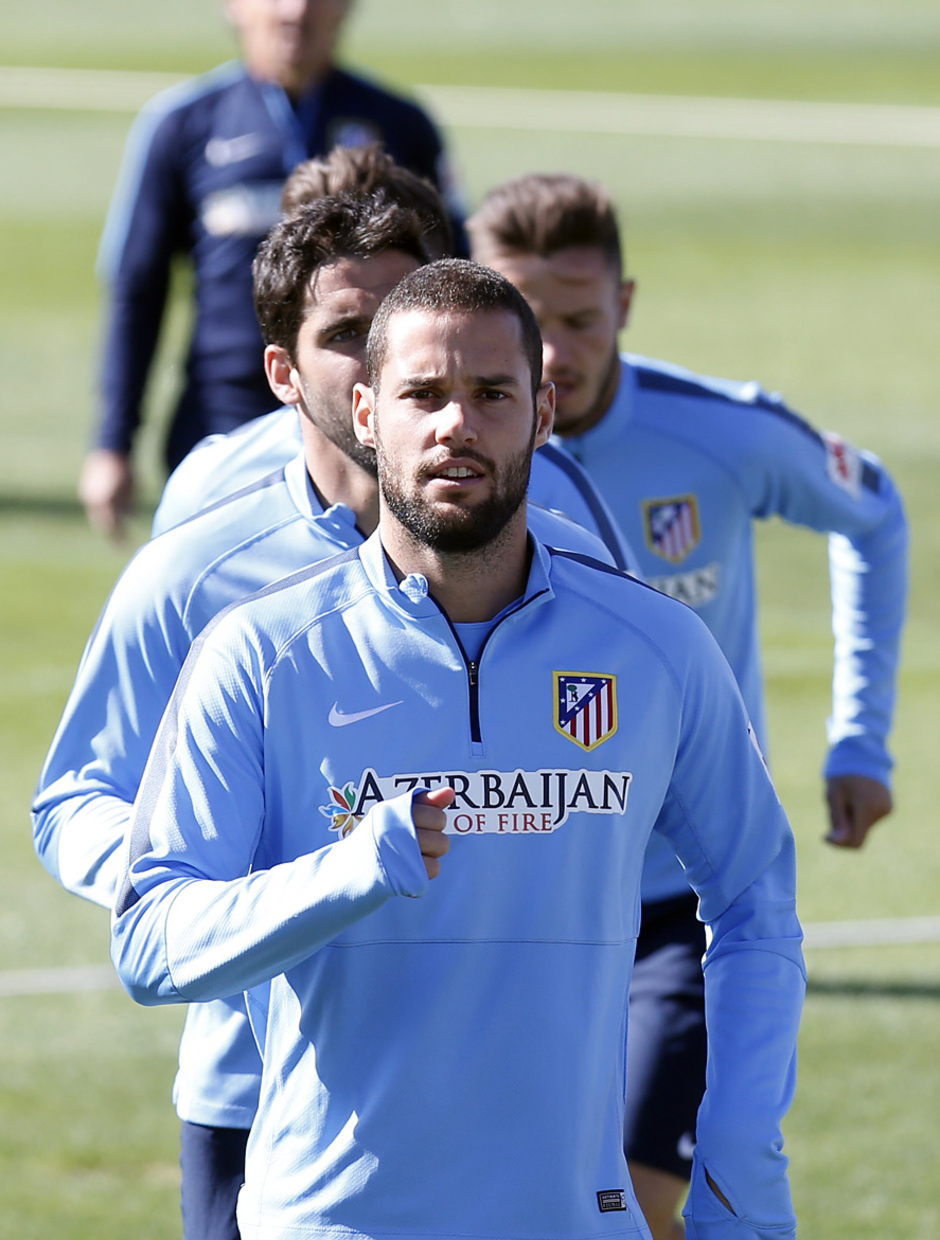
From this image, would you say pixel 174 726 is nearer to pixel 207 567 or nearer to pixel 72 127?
pixel 207 567

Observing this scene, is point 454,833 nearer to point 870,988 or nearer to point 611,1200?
point 611,1200

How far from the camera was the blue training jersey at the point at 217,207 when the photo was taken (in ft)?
22.2

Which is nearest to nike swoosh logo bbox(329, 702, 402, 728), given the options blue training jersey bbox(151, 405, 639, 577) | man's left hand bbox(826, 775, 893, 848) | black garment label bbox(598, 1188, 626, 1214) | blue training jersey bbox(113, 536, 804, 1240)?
blue training jersey bbox(113, 536, 804, 1240)

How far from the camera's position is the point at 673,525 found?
16.1 ft

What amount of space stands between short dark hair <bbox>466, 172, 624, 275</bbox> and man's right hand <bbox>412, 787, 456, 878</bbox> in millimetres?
2357

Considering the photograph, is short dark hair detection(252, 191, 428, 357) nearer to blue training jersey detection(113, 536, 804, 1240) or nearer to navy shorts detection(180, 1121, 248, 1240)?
blue training jersey detection(113, 536, 804, 1240)

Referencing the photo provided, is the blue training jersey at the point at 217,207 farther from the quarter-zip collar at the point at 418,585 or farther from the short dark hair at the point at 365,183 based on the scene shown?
the quarter-zip collar at the point at 418,585

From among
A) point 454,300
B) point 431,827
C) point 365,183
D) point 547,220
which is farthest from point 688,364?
point 431,827

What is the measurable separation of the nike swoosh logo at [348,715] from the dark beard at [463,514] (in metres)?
0.23

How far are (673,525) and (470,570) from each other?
1961mm

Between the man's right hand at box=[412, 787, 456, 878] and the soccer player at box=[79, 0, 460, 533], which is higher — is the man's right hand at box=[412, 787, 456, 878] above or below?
below

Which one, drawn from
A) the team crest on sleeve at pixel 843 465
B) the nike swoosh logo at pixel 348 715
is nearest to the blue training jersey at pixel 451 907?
the nike swoosh logo at pixel 348 715

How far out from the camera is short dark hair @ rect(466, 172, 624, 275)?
4.76 meters

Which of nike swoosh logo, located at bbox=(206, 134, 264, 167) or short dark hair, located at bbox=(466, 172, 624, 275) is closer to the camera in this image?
short dark hair, located at bbox=(466, 172, 624, 275)
